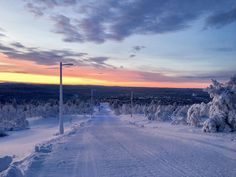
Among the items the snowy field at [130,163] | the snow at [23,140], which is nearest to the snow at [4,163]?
the snowy field at [130,163]

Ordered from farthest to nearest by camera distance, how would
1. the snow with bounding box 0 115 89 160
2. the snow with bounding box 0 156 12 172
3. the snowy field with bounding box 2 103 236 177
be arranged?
the snow with bounding box 0 115 89 160, the snowy field with bounding box 2 103 236 177, the snow with bounding box 0 156 12 172

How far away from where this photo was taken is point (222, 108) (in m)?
32.6

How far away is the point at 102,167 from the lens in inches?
514

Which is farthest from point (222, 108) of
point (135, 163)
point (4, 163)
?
point (4, 163)

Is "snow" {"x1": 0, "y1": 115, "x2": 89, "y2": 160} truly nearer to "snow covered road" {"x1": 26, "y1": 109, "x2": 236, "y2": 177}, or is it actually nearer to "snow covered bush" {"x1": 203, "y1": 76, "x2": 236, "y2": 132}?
"snow covered road" {"x1": 26, "y1": 109, "x2": 236, "y2": 177}

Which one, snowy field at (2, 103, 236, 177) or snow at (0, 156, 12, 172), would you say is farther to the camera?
snowy field at (2, 103, 236, 177)

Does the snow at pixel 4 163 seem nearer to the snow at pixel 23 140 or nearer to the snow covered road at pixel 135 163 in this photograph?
the snow covered road at pixel 135 163

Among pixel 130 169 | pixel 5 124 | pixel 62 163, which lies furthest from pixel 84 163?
pixel 5 124

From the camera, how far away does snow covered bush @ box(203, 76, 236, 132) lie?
102 ft

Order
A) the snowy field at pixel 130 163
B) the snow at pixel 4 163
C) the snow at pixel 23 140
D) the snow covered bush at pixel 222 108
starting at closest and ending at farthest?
the snow at pixel 4 163
the snowy field at pixel 130 163
the snow at pixel 23 140
the snow covered bush at pixel 222 108

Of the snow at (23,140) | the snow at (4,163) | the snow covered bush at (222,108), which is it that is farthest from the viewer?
the snow covered bush at (222,108)

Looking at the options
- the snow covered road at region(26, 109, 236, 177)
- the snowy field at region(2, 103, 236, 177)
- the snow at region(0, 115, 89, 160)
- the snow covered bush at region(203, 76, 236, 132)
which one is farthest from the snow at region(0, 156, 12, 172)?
the snow covered bush at region(203, 76, 236, 132)

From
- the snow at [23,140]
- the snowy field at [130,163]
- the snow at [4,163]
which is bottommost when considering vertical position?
the snow at [23,140]

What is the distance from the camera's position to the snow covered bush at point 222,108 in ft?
102
